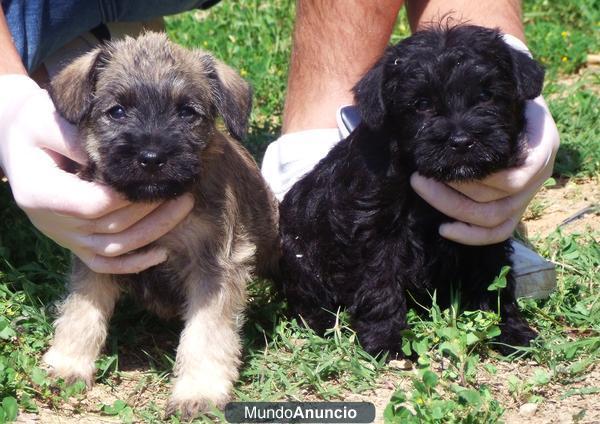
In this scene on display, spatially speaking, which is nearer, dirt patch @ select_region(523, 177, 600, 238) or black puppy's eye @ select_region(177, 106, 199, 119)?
black puppy's eye @ select_region(177, 106, 199, 119)

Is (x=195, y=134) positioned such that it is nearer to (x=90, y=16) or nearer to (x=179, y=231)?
(x=179, y=231)

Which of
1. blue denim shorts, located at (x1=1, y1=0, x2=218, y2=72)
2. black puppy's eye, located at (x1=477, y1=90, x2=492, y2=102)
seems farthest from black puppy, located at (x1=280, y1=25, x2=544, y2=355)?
blue denim shorts, located at (x1=1, y1=0, x2=218, y2=72)

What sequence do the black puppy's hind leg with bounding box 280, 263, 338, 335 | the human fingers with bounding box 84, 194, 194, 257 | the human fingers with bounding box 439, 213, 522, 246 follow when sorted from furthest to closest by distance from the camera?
the black puppy's hind leg with bounding box 280, 263, 338, 335 → the human fingers with bounding box 439, 213, 522, 246 → the human fingers with bounding box 84, 194, 194, 257

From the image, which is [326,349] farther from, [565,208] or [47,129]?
[565,208]

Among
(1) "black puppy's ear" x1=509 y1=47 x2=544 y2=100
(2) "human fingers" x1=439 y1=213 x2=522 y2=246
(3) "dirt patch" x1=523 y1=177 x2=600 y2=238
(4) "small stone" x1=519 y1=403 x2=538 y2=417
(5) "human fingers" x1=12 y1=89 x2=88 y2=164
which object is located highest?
(1) "black puppy's ear" x1=509 y1=47 x2=544 y2=100

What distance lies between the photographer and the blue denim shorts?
5.55 m

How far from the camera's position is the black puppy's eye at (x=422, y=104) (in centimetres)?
404

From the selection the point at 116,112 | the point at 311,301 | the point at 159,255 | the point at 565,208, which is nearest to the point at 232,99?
the point at 116,112

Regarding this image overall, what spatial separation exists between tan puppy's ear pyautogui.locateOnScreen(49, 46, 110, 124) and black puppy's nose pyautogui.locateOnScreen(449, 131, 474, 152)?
1519 millimetres

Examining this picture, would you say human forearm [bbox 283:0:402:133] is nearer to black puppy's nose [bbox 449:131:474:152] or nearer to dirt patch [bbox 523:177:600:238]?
dirt patch [bbox 523:177:600:238]

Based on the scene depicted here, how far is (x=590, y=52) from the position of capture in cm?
786

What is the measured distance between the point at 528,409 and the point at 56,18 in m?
3.59

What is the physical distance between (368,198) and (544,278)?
1085mm

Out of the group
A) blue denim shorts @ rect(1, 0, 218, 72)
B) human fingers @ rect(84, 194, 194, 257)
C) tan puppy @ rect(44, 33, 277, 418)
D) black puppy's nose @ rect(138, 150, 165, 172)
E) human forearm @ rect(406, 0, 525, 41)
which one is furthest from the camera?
blue denim shorts @ rect(1, 0, 218, 72)
